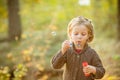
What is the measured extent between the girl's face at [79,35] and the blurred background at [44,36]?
119 centimetres

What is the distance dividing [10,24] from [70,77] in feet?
30.0

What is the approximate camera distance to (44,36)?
1173cm

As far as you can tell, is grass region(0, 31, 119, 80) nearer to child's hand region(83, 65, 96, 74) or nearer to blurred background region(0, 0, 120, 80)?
blurred background region(0, 0, 120, 80)

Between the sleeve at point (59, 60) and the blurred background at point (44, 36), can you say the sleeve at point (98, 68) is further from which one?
the blurred background at point (44, 36)

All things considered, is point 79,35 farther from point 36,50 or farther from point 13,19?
point 13,19

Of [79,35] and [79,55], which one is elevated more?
[79,35]

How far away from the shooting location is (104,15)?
1891 cm

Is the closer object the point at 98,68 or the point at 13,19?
the point at 98,68

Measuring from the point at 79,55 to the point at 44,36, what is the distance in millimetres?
7154

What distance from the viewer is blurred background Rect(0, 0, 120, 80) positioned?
898 cm

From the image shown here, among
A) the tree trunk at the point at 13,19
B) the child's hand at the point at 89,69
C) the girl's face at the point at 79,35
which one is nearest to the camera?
the child's hand at the point at 89,69

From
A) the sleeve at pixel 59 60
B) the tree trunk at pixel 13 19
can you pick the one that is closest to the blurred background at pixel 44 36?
the tree trunk at pixel 13 19

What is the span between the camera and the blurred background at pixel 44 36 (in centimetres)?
898

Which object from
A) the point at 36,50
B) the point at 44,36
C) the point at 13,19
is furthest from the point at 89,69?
the point at 13,19
